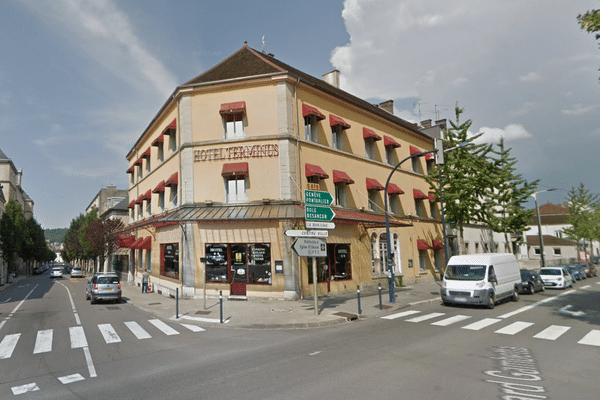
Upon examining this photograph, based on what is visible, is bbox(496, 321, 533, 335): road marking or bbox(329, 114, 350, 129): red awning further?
bbox(329, 114, 350, 129): red awning

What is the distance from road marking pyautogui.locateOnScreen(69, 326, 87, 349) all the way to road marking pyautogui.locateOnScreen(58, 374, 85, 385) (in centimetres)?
278

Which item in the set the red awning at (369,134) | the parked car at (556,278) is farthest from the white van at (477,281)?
the red awning at (369,134)

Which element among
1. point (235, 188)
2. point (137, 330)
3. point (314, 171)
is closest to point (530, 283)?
point (314, 171)

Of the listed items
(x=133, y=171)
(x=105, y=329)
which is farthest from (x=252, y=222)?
(x=133, y=171)

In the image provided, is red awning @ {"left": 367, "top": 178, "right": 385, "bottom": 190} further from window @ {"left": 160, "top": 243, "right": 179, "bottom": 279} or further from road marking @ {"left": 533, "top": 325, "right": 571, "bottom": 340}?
road marking @ {"left": 533, "top": 325, "right": 571, "bottom": 340}

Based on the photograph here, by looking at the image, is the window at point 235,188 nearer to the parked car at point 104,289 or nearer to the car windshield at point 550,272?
the parked car at point 104,289

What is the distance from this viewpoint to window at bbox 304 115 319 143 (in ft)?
70.2

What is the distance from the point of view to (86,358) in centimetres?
866

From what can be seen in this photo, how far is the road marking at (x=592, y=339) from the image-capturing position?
→ 934 cm

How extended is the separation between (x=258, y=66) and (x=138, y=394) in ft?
62.1

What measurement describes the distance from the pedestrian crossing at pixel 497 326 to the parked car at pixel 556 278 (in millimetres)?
15099

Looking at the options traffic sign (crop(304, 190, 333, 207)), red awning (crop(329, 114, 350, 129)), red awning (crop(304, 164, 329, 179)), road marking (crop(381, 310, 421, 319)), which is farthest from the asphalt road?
red awning (crop(329, 114, 350, 129))

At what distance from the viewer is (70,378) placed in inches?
284

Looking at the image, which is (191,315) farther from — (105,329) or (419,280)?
(419,280)
